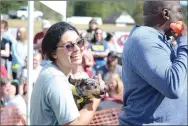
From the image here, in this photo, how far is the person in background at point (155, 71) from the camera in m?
3.24

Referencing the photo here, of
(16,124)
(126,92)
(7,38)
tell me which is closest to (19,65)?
(7,38)

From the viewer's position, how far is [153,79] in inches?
128

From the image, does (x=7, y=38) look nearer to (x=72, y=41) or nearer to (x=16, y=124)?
(x=16, y=124)

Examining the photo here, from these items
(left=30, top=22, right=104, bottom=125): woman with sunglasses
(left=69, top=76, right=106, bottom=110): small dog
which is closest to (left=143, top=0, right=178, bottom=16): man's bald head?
(left=30, top=22, right=104, bottom=125): woman with sunglasses

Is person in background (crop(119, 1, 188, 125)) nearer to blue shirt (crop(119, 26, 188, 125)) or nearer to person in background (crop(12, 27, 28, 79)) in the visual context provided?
blue shirt (crop(119, 26, 188, 125))

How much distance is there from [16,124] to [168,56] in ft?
11.2

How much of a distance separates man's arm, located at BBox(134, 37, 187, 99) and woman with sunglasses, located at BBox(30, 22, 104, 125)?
→ 1.21 feet

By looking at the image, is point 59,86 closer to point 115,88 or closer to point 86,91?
point 86,91

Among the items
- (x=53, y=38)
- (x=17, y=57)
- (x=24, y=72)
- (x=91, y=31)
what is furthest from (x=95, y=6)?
(x=53, y=38)

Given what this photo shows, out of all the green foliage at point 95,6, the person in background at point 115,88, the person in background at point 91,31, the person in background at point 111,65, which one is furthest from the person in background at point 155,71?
the person in background at point 91,31

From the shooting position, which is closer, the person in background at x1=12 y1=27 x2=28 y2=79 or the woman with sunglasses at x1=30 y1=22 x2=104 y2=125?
the woman with sunglasses at x1=30 y1=22 x2=104 y2=125

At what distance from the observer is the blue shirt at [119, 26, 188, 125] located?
3.24m

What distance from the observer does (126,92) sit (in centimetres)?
351

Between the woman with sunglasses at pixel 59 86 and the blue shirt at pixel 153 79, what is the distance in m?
0.36
